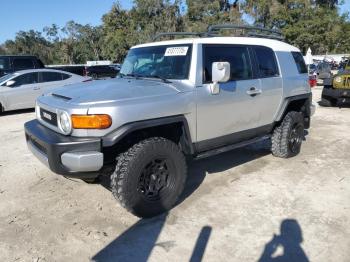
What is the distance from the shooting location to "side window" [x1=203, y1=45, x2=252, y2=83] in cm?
452

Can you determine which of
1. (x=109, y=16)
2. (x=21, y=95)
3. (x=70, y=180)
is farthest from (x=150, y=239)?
(x=109, y=16)

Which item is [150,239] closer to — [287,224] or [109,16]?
[287,224]

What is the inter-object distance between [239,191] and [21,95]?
8.99 meters

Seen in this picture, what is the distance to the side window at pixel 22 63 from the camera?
46.4ft

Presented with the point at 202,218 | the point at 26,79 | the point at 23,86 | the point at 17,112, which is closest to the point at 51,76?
the point at 26,79

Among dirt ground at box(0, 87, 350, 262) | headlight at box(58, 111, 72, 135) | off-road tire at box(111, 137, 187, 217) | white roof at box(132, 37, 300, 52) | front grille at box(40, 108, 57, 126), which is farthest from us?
white roof at box(132, 37, 300, 52)

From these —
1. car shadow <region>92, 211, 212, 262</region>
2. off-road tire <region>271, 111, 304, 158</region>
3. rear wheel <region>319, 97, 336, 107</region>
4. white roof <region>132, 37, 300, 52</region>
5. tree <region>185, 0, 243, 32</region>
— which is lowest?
car shadow <region>92, 211, 212, 262</region>

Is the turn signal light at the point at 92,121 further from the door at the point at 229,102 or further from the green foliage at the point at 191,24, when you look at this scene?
the green foliage at the point at 191,24

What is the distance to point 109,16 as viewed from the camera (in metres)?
52.7

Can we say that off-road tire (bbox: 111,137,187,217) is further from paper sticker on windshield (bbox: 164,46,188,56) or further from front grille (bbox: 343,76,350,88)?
front grille (bbox: 343,76,350,88)

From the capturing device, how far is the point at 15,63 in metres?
14.1

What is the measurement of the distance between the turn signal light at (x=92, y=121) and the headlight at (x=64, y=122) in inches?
3.5

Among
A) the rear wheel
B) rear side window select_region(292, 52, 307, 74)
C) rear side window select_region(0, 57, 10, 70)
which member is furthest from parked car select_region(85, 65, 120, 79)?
rear side window select_region(292, 52, 307, 74)

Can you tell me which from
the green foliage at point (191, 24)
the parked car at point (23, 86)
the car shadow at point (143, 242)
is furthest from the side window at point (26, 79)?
the green foliage at point (191, 24)
